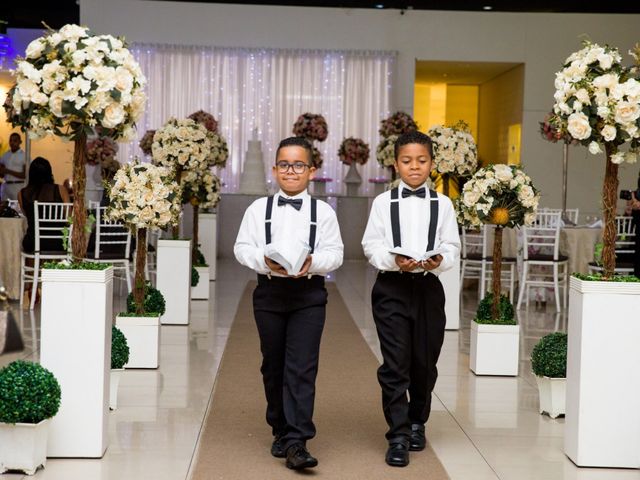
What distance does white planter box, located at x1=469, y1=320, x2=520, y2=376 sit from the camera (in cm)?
722

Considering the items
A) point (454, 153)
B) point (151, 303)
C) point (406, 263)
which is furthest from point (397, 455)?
point (454, 153)

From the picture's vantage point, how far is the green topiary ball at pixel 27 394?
14.2ft

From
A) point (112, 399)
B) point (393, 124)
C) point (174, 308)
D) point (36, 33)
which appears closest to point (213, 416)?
point (112, 399)

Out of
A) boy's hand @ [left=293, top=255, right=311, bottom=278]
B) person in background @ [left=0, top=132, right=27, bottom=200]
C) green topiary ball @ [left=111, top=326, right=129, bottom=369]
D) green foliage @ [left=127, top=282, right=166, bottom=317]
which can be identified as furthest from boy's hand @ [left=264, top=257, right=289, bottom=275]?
person in background @ [left=0, top=132, right=27, bottom=200]

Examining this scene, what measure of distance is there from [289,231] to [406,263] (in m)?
0.57

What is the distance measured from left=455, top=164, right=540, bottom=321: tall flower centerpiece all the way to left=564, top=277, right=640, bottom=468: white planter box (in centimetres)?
238

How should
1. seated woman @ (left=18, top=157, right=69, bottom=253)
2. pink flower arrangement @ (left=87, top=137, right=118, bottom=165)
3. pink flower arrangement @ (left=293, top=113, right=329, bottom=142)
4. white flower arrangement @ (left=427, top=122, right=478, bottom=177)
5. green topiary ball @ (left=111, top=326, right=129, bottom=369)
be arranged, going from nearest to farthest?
green topiary ball @ (left=111, top=326, right=129, bottom=369), white flower arrangement @ (left=427, top=122, right=478, bottom=177), seated woman @ (left=18, top=157, right=69, bottom=253), pink flower arrangement @ (left=87, top=137, right=118, bottom=165), pink flower arrangement @ (left=293, top=113, right=329, bottom=142)

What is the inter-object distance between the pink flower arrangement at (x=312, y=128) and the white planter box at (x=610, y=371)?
10.8 m

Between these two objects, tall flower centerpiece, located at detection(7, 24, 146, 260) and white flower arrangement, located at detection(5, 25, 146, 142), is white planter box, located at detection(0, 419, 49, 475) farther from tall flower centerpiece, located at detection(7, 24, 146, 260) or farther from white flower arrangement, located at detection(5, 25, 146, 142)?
white flower arrangement, located at detection(5, 25, 146, 142)

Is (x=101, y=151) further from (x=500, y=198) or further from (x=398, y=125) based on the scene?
(x=500, y=198)

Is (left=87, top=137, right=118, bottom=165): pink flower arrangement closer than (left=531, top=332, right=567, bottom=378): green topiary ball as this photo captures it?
No

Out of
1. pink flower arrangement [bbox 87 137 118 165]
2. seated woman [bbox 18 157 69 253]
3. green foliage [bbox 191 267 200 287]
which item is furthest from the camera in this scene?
pink flower arrangement [bbox 87 137 118 165]

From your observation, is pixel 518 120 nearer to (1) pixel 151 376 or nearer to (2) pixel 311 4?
(2) pixel 311 4

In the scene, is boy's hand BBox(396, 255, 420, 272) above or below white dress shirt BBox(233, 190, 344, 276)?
below
